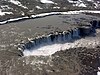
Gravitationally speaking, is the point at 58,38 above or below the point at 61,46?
above

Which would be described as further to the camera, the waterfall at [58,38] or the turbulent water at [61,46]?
the waterfall at [58,38]

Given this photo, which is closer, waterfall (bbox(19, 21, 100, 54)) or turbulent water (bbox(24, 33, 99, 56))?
turbulent water (bbox(24, 33, 99, 56))

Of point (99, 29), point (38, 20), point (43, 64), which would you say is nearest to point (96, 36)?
point (99, 29)

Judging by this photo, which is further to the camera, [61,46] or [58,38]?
[58,38]

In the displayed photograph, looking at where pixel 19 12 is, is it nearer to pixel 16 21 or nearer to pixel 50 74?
pixel 16 21

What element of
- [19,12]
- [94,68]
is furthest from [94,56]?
[19,12]

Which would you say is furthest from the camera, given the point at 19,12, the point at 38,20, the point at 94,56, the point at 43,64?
the point at 19,12

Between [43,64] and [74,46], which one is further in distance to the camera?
Result: [74,46]

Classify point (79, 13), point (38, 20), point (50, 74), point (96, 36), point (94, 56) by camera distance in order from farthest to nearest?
1. point (79, 13)
2. point (38, 20)
3. point (96, 36)
4. point (94, 56)
5. point (50, 74)

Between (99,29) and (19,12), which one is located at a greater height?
(19,12)
